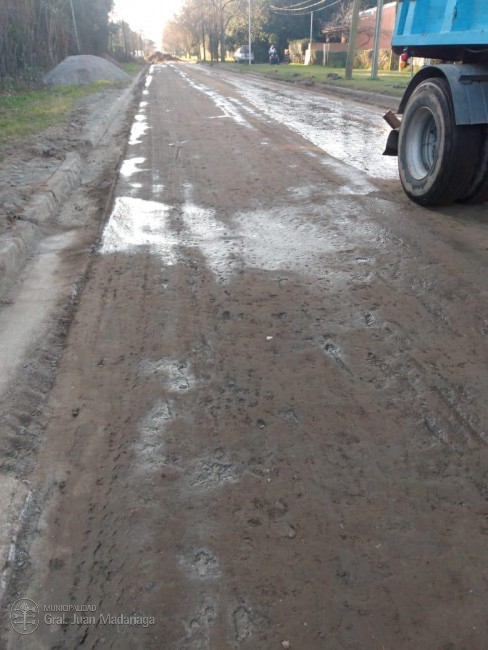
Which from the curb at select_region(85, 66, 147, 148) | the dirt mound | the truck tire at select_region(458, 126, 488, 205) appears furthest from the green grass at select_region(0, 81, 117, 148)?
the truck tire at select_region(458, 126, 488, 205)

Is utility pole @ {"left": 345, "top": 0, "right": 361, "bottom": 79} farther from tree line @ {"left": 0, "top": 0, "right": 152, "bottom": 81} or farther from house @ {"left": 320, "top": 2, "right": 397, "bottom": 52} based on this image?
house @ {"left": 320, "top": 2, "right": 397, "bottom": 52}

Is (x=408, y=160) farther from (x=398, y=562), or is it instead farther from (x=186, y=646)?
(x=186, y=646)

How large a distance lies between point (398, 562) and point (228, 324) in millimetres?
2231

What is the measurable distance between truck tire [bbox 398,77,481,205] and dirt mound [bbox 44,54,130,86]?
23190 mm

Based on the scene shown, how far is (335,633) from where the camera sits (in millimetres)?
2020

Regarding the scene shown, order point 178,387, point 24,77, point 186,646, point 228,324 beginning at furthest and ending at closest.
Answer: point 24,77 < point 228,324 < point 178,387 < point 186,646

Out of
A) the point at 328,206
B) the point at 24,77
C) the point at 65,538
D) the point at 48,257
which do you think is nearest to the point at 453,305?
the point at 328,206

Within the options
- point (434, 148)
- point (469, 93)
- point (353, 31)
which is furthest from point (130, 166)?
point (353, 31)

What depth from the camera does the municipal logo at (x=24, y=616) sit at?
2.07 m

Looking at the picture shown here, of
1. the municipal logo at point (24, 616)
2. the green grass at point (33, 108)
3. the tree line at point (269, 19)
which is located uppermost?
the tree line at point (269, 19)

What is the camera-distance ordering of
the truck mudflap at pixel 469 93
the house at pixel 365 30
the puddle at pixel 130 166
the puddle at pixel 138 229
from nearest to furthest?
the puddle at pixel 138 229 → the truck mudflap at pixel 469 93 → the puddle at pixel 130 166 → the house at pixel 365 30

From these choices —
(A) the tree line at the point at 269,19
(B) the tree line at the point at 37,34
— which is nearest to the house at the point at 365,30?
(A) the tree line at the point at 269,19

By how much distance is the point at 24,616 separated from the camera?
82.9 inches

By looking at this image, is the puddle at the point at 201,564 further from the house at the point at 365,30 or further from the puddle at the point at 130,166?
the house at the point at 365,30
